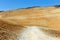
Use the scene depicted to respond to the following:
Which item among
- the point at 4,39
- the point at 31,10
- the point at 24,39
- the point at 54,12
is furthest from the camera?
the point at 31,10

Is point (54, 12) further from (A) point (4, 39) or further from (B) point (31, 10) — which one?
(A) point (4, 39)

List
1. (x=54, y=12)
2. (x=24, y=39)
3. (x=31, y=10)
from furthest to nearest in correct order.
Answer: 1. (x=31, y=10)
2. (x=54, y=12)
3. (x=24, y=39)

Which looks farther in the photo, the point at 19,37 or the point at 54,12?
the point at 54,12

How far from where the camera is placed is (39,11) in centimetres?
4928

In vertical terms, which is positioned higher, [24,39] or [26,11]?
[26,11]

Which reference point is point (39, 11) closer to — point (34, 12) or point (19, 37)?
point (34, 12)

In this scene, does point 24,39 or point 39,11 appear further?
point 39,11

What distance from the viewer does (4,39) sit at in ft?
49.2

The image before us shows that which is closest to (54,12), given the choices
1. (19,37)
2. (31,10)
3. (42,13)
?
(42,13)

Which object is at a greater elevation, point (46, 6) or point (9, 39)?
point (46, 6)

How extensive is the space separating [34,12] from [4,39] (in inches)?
1331

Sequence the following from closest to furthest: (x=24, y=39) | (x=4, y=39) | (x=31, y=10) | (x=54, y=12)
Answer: (x=4, y=39) < (x=24, y=39) < (x=54, y=12) < (x=31, y=10)

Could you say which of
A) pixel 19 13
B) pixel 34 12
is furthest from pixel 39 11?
pixel 19 13

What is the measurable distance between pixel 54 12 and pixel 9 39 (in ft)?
107
